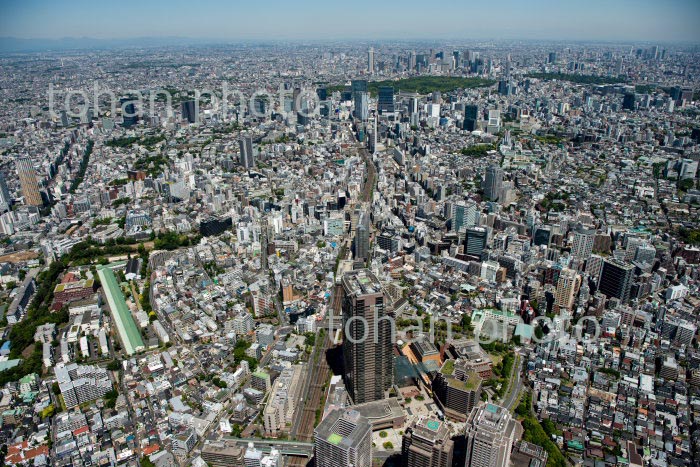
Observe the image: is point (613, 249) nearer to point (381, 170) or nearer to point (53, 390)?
point (381, 170)

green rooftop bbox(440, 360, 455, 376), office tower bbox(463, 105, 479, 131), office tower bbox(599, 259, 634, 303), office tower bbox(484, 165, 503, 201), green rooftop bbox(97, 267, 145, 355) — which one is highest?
office tower bbox(463, 105, 479, 131)

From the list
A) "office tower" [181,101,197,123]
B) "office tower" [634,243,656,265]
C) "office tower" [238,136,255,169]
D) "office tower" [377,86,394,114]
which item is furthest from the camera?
"office tower" [377,86,394,114]

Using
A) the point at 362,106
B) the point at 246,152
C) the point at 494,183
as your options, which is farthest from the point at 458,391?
the point at 362,106

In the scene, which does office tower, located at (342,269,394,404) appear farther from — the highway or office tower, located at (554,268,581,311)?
office tower, located at (554,268,581,311)

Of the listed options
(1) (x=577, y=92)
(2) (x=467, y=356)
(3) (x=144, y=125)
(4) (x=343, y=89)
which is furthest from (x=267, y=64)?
(2) (x=467, y=356)

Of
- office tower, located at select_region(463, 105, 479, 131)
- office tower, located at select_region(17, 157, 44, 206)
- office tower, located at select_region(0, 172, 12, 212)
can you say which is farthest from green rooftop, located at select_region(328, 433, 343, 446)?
office tower, located at select_region(463, 105, 479, 131)

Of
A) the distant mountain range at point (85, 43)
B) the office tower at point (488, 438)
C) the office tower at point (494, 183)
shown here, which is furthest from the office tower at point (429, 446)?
the distant mountain range at point (85, 43)
